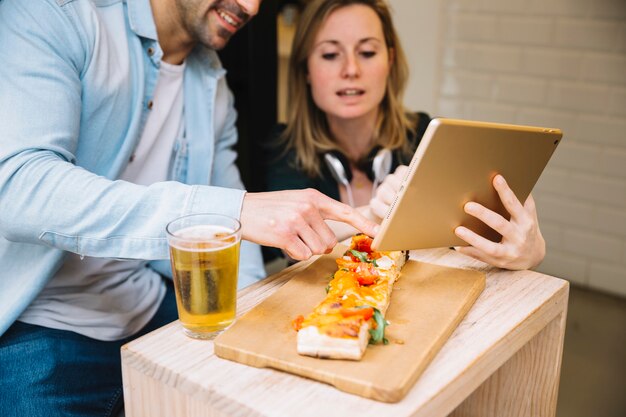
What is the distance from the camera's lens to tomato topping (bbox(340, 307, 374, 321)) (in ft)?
3.29

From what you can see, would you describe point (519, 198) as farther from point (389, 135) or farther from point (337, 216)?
point (389, 135)

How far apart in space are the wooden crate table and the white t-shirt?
1.65ft

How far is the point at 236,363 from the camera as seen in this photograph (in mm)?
993

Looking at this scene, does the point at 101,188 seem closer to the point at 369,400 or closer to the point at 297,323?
the point at 297,323

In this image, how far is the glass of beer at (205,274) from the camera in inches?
40.5

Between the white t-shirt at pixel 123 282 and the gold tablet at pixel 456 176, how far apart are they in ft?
2.43

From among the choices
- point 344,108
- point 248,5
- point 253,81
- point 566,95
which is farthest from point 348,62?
point 566,95

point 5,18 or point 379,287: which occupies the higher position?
point 5,18

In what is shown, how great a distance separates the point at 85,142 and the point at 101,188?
377mm

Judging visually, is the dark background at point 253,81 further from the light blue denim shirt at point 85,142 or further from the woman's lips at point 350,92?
the light blue denim shirt at point 85,142

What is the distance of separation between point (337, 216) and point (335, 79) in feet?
3.21

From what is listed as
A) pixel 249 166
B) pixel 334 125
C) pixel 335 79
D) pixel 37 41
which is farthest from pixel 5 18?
pixel 249 166

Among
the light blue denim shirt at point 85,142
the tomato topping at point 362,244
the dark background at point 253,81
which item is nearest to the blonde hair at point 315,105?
the dark background at point 253,81

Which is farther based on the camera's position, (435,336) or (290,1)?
(290,1)
